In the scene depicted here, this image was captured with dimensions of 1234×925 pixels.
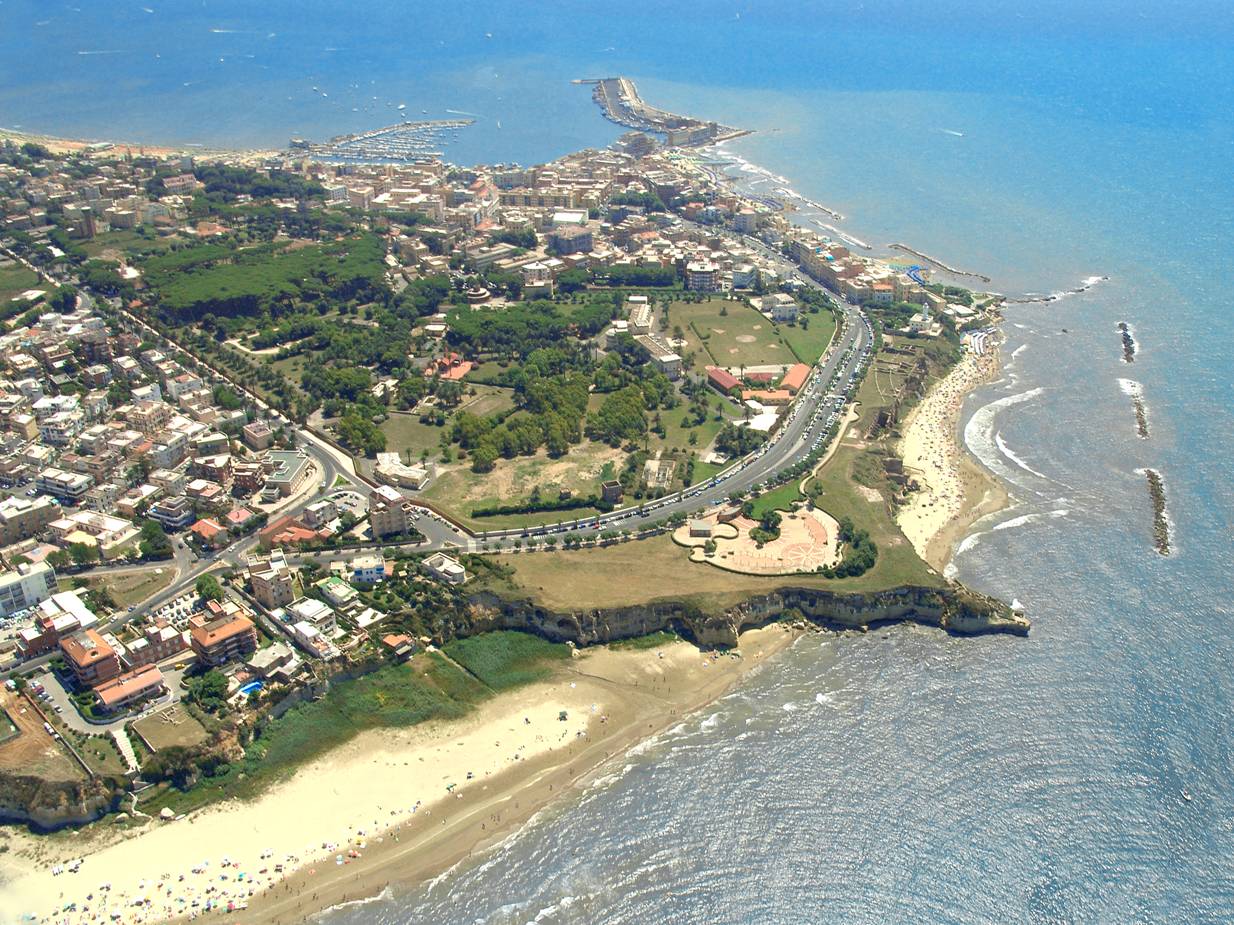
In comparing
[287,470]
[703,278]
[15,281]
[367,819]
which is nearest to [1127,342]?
[703,278]

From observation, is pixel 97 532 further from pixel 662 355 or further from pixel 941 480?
pixel 941 480

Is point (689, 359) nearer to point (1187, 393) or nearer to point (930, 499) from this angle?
point (930, 499)

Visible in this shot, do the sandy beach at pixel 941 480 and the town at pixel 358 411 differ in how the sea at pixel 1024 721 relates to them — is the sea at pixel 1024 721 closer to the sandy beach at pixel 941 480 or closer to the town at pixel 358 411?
the sandy beach at pixel 941 480

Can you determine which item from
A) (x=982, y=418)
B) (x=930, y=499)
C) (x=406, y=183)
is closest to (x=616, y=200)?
(x=406, y=183)

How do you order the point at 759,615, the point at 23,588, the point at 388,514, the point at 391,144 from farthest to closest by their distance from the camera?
the point at 391,144
the point at 388,514
the point at 759,615
the point at 23,588

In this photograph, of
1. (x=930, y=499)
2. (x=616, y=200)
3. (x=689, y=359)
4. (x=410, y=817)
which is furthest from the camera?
(x=616, y=200)

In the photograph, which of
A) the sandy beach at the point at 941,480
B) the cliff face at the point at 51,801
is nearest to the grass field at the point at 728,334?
the sandy beach at the point at 941,480

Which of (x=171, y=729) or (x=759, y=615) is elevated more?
(x=759, y=615)
